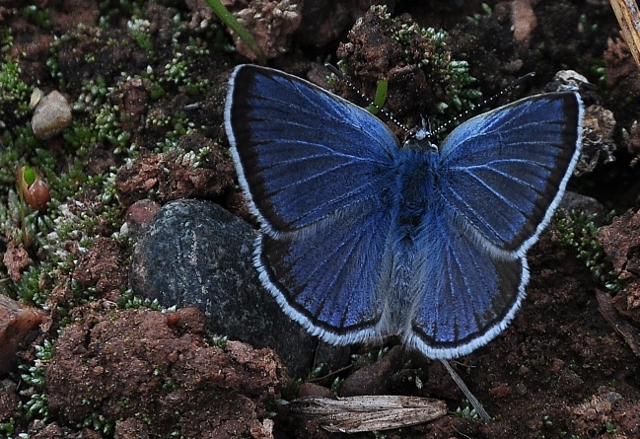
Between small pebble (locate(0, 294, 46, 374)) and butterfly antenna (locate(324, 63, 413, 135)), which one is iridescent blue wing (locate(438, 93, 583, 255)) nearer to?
butterfly antenna (locate(324, 63, 413, 135))

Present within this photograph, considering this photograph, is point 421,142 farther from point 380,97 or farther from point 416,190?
point 380,97

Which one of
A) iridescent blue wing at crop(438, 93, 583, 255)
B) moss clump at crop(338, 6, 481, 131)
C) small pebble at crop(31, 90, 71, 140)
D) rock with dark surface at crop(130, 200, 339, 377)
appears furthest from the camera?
small pebble at crop(31, 90, 71, 140)

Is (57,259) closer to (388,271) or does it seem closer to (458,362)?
(388,271)

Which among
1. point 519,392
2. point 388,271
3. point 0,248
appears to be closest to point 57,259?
point 0,248

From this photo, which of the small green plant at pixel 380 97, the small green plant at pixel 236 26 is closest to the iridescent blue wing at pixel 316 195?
the small green plant at pixel 380 97

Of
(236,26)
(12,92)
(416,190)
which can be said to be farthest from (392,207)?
(12,92)

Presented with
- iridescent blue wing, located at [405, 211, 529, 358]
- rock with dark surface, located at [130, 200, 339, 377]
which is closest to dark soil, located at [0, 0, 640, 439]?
rock with dark surface, located at [130, 200, 339, 377]

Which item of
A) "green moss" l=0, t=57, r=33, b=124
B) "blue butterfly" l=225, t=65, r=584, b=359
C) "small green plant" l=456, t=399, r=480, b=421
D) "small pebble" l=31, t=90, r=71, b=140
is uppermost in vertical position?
"green moss" l=0, t=57, r=33, b=124
